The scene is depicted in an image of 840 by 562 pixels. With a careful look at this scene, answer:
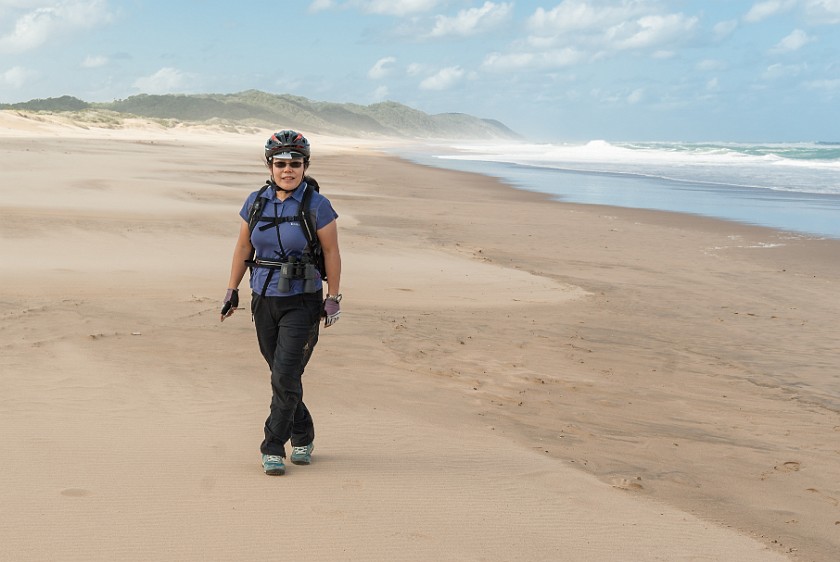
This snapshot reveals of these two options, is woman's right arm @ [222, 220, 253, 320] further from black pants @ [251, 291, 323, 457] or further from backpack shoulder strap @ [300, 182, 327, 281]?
backpack shoulder strap @ [300, 182, 327, 281]

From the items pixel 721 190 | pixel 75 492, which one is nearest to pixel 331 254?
pixel 75 492

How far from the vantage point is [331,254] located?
4.53 metres

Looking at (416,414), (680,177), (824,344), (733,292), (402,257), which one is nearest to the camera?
(416,414)

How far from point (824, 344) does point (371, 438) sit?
223 inches

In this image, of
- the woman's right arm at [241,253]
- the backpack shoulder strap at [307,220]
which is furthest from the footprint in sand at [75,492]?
the backpack shoulder strap at [307,220]

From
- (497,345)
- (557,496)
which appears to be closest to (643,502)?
(557,496)

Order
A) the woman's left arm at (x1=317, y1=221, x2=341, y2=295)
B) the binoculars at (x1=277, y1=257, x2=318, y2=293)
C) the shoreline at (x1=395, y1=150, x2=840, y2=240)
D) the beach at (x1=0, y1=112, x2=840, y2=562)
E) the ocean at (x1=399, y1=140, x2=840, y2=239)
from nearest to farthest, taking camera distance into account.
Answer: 1. the beach at (x1=0, y1=112, x2=840, y2=562)
2. the binoculars at (x1=277, y1=257, x2=318, y2=293)
3. the woman's left arm at (x1=317, y1=221, x2=341, y2=295)
4. the shoreline at (x1=395, y1=150, x2=840, y2=240)
5. the ocean at (x1=399, y1=140, x2=840, y2=239)

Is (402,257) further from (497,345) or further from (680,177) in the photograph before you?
(680,177)

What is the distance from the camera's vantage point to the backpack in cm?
442

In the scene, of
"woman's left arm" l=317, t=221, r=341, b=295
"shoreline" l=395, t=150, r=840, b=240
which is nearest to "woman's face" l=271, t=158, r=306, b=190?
"woman's left arm" l=317, t=221, r=341, b=295

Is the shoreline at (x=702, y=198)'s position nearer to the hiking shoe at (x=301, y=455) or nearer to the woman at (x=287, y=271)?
the hiking shoe at (x=301, y=455)

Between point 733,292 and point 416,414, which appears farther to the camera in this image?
point 733,292

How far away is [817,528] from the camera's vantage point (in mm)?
4594

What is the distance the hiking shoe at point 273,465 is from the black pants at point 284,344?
0.03m
